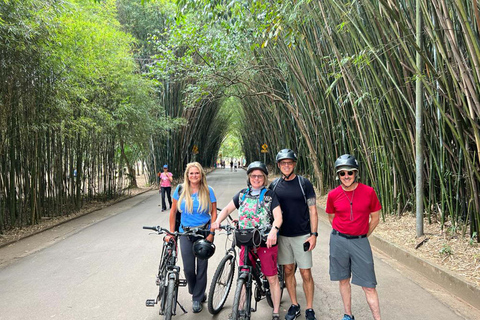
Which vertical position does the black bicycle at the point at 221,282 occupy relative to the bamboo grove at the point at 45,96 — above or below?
below

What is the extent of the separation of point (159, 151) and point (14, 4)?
12636 mm

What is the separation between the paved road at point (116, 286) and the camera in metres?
2.88

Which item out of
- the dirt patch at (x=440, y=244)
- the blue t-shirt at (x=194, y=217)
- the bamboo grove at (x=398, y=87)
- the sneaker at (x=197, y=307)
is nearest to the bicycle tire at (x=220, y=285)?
the sneaker at (x=197, y=307)

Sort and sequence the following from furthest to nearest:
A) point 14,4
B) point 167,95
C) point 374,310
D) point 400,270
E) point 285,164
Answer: point 167,95
point 14,4
point 400,270
point 285,164
point 374,310

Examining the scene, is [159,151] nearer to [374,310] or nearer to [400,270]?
[400,270]

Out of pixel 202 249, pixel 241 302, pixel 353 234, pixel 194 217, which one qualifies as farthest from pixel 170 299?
pixel 353 234

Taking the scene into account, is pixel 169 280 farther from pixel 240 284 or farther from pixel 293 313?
pixel 293 313

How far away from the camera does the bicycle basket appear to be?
2.44 m

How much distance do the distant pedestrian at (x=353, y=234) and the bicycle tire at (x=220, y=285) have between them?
32.9 inches

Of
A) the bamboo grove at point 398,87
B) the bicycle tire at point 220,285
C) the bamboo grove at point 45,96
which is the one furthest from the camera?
the bamboo grove at point 45,96

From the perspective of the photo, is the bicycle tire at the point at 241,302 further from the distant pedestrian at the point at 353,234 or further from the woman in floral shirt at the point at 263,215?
the distant pedestrian at the point at 353,234

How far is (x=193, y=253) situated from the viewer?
286 cm

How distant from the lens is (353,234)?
2.46m

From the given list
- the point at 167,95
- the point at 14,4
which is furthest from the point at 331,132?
the point at 167,95
